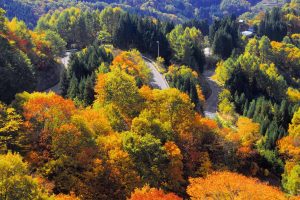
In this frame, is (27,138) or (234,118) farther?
(234,118)

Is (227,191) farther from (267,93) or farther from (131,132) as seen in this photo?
(267,93)

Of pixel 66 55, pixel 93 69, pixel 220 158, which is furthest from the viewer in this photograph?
pixel 66 55

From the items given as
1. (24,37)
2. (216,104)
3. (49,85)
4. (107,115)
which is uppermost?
(24,37)

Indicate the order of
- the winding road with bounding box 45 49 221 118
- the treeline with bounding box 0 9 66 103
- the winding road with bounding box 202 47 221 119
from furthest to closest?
the winding road with bounding box 202 47 221 119 → the winding road with bounding box 45 49 221 118 → the treeline with bounding box 0 9 66 103

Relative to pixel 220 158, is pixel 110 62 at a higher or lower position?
higher

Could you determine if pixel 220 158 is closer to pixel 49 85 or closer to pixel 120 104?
pixel 120 104

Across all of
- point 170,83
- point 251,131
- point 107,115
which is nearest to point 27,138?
point 107,115

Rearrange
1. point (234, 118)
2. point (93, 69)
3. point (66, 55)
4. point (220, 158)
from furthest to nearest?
point (66, 55)
point (234, 118)
point (93, 69)
point (220, 158)

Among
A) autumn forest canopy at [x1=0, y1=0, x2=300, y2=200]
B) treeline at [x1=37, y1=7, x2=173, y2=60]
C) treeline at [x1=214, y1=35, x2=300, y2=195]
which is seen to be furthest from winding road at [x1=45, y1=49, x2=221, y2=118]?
treeline at [x1=37, y1=7, x2=173, y2=60]

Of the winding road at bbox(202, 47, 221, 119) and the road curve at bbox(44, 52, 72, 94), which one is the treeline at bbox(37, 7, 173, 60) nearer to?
the road curve at bbox(44, 52, 72, 94)

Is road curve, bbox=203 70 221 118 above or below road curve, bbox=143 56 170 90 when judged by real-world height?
below

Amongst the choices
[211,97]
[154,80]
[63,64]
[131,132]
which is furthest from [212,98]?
[131,132]
